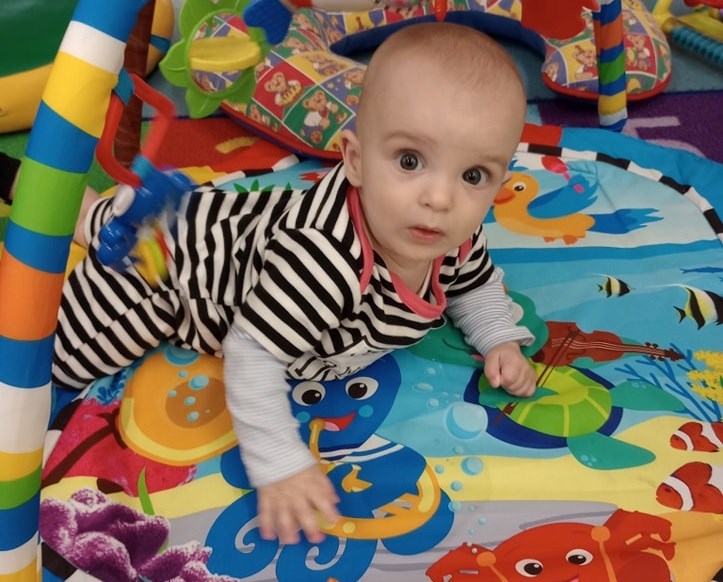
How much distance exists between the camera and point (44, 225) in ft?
1.49

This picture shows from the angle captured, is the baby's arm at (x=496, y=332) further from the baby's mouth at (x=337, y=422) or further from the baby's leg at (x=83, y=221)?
the baby's leg at (x=83, y=221)

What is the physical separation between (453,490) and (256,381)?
0.22 metres

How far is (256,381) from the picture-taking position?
0.67 m

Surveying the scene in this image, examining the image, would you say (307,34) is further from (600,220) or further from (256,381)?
(256,381)

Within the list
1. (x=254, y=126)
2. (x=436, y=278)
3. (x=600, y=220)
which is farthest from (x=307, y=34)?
(x=436, y=278)

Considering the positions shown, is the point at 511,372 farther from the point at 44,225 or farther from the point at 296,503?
the point at 44,225

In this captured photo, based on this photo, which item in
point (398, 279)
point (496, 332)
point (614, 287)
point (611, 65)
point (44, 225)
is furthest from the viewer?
point (611, 65)

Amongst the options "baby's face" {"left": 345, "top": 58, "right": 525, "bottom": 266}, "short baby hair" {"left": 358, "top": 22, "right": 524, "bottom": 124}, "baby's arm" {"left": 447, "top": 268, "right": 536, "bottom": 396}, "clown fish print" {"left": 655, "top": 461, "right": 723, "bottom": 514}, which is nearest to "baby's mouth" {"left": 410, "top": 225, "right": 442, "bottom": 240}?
"baby's face" {"left": 345, "top": 58, "right": 525, "bottom": 266}

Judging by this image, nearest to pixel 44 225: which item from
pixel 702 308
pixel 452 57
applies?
pixel 452 57

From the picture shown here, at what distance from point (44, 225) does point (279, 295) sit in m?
0.24

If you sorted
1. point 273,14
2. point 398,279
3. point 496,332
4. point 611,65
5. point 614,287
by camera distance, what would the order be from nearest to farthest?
point 273,14 → point 398,279 → point 496,332 → point 614,287 → point 611,65

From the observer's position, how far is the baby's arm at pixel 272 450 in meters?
0.66

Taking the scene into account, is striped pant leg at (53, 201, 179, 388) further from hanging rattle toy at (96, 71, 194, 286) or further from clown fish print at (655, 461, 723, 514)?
clown fish print at (655, 461, 723, 514)

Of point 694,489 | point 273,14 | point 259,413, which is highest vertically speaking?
point 273,14
